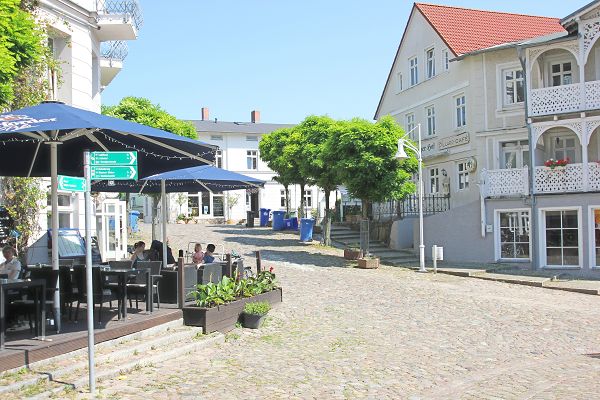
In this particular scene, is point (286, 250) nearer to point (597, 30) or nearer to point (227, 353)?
point (597, 30)

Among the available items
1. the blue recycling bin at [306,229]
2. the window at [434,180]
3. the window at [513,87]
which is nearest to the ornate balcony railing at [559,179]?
the window at [513,87]

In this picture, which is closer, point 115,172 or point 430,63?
point 115,172

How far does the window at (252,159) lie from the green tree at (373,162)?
31673 millimetres

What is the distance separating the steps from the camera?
6.56 metres

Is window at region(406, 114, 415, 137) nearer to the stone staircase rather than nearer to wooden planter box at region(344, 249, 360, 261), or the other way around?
the stone staircase

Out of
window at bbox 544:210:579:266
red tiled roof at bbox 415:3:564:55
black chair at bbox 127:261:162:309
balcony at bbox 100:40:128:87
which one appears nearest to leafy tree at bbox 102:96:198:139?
balcony at bbox 100:40:128:87

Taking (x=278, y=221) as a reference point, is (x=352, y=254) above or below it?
below

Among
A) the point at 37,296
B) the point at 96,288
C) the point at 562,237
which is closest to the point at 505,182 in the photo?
the point at 562,237

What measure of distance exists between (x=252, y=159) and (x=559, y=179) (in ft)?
118

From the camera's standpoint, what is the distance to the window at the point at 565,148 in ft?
75.0

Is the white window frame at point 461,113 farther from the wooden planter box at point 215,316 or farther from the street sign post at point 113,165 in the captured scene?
the street sign post at point 113,165

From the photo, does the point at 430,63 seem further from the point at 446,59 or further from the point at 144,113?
the point at 144,113

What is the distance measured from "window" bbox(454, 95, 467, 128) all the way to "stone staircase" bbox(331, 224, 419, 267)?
5.59 metres

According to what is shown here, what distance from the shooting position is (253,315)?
10.8m
